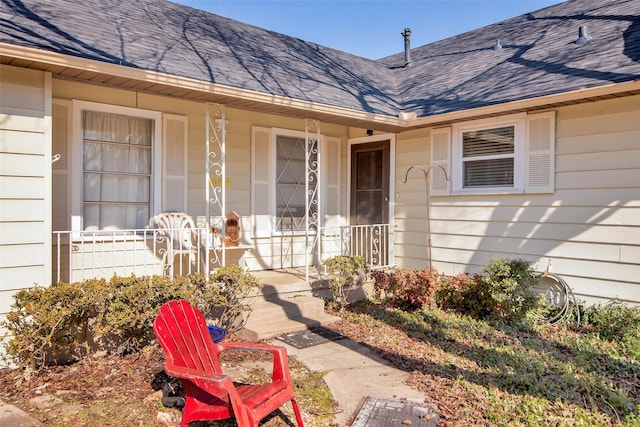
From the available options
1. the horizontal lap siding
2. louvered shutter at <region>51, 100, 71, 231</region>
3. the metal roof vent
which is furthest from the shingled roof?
louvered shutter at <region>51, 100, 71, 231</region>

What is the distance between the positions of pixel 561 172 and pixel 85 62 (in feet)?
17.6

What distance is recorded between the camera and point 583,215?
5.38 meters

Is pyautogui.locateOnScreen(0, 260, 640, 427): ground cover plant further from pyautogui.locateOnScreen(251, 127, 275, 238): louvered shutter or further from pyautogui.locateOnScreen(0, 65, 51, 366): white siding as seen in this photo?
pyautogui.locateOnScreen(251, 127, 275, 238): louvered shutter

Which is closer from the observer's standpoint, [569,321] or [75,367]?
[75,367]

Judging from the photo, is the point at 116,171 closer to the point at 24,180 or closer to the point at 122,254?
the point at 122,254

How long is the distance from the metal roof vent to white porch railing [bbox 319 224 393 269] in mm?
3716

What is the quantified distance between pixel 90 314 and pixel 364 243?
4575 mm

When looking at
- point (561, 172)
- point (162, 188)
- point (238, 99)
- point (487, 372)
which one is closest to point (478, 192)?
point (561, 172)

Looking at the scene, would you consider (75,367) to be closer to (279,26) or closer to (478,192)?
(478,192)

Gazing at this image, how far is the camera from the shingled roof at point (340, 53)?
4723 millimetres

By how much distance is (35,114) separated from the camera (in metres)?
4.06

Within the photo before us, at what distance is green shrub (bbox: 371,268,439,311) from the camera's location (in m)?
5.90

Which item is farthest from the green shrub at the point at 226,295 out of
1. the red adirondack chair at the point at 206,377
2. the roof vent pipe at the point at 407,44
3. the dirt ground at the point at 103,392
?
the roof vent pipe at the point at 407,44

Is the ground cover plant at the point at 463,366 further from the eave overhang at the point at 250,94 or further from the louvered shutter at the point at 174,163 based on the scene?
the louvered shutter at the point at 174,163
